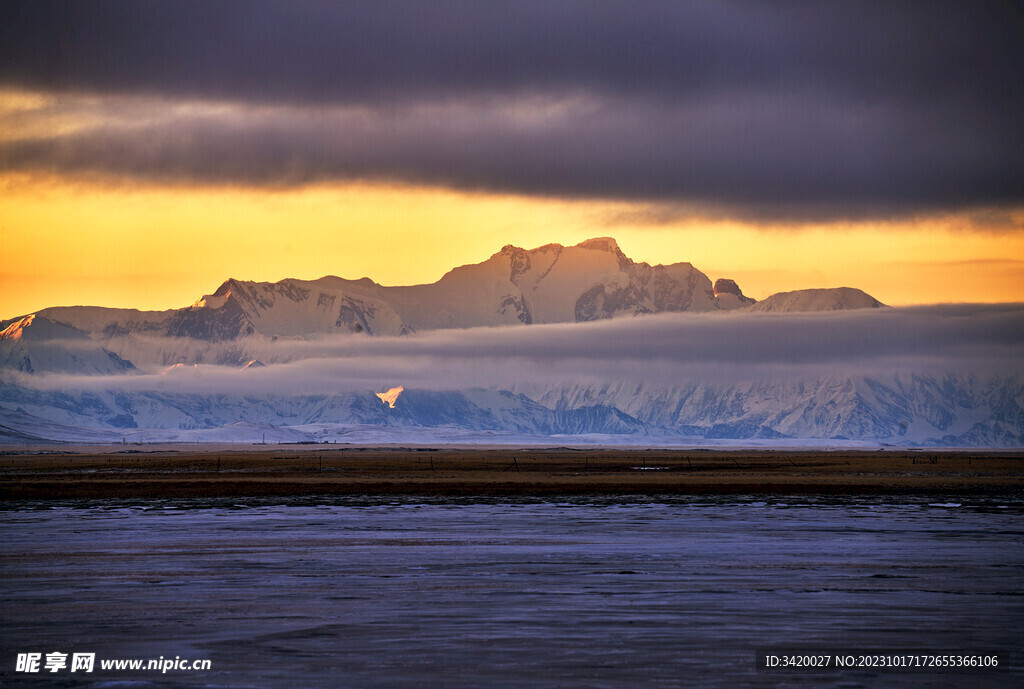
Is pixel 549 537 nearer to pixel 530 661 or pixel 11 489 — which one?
pixel 530 661

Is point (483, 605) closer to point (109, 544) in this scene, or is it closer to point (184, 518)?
point (109, 544)

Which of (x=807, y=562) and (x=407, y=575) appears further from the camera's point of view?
(x=807, y=562)

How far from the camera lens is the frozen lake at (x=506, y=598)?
26359mm

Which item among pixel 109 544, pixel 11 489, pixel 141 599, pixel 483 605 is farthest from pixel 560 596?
pixel 11 489

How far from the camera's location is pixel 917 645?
2878cm

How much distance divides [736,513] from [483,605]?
38.9 metres

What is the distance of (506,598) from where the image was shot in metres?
36.1

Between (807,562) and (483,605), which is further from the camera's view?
(807,562)

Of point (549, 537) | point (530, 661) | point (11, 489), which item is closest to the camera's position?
point (530, 661)

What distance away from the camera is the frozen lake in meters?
26.4

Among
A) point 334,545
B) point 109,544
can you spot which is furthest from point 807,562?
point 109,544

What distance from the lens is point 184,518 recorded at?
67.2 m

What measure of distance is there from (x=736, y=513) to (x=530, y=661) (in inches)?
1807

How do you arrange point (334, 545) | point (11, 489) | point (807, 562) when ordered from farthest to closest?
point (11, 489) → point (334, 545) → point (807, 562)
